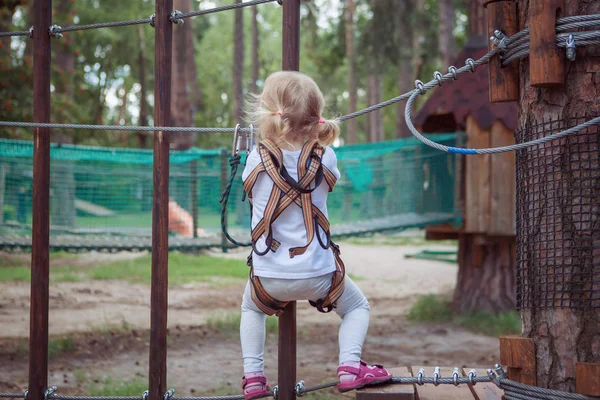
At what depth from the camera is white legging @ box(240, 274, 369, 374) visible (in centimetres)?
253

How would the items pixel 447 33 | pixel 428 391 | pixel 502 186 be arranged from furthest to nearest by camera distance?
pixel 447 33 < pixel 502 186 < pixel 428 391

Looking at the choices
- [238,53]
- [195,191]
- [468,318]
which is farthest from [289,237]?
[238,53]

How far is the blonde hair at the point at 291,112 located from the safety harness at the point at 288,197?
6cm

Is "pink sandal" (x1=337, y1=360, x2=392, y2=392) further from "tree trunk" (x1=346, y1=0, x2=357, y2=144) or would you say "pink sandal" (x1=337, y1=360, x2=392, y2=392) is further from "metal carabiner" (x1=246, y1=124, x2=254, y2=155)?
"tree trunk" (x1=346, y1=0, x2=357, y2=144)

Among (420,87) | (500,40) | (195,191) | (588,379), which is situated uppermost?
(500,40)

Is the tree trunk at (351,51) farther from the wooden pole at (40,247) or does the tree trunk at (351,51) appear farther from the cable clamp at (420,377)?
the cable clamp at (420,377)

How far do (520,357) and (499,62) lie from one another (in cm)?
100

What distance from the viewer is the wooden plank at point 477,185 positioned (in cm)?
700

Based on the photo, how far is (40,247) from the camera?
297 cm

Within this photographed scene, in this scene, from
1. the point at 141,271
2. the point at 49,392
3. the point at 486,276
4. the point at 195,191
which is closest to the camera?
the point at 49,392

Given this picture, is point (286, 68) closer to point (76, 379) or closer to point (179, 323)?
point (76, 379)

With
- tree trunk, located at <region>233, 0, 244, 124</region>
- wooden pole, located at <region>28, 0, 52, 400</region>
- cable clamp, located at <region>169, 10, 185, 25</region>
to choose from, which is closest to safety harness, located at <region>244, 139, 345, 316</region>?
cable clamp, located at <region>169, 10, 185, 25</region>

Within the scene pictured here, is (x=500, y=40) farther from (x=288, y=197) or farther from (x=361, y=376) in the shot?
(x=361, y=376)

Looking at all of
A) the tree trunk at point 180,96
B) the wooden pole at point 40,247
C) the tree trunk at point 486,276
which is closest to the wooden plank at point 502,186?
the tree trunk at point 486,276
